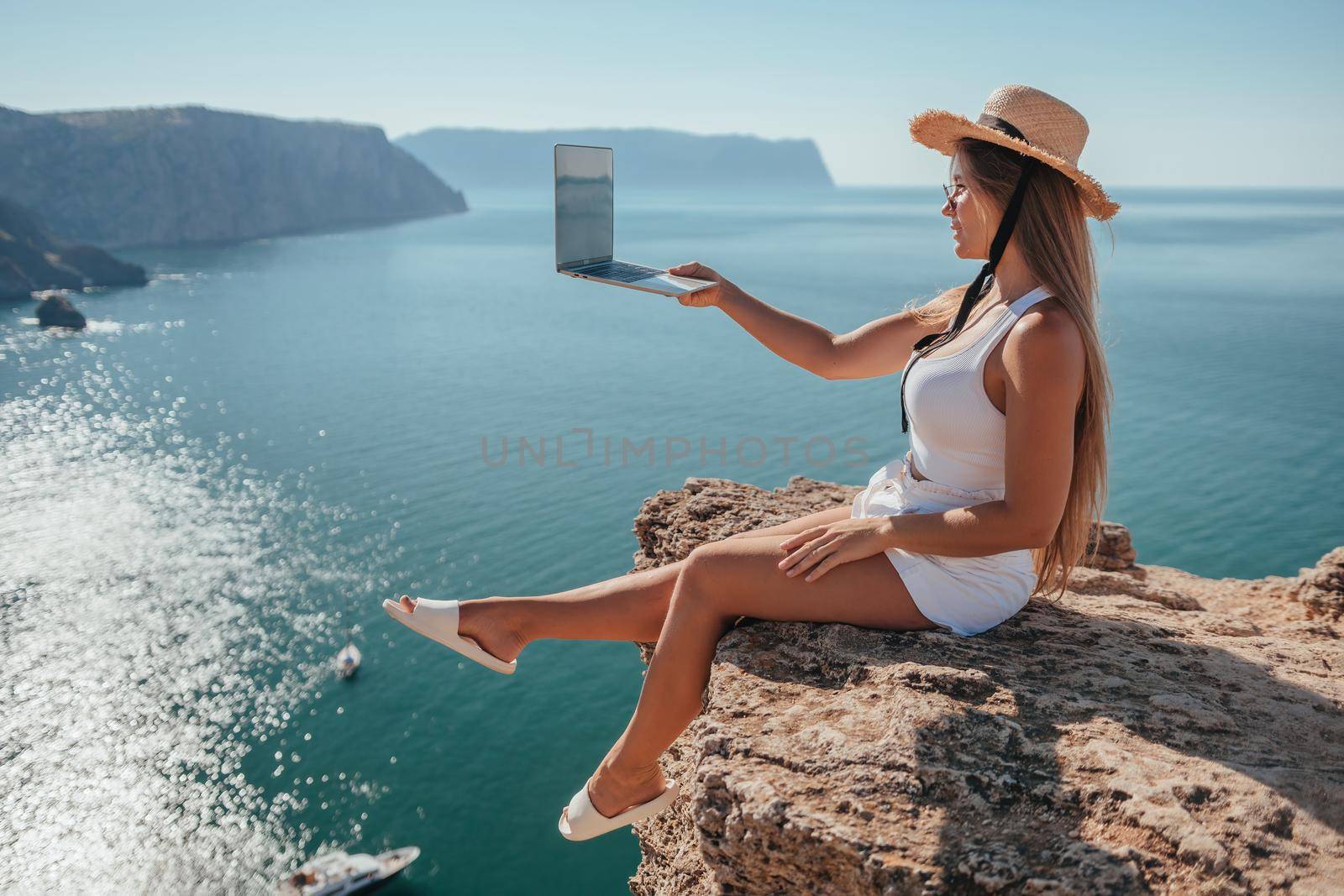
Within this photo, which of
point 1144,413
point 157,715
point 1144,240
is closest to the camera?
point 157,715

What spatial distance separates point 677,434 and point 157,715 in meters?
20.2

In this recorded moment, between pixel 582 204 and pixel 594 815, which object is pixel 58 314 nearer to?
pixel 582 204

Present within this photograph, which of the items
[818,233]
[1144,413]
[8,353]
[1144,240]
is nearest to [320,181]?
[818,233]

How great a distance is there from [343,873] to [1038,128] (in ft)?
62.6

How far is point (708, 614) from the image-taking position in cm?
308

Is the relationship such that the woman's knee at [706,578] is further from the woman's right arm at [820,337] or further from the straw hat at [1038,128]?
the straw hat at [1038,128]

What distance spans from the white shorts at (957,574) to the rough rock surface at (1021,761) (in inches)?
3.5

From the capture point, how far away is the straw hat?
286 cm

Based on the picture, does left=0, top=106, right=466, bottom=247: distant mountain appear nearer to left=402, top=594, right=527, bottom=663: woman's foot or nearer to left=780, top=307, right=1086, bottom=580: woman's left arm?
left=402, top=594, right=527, bottom=663: woman's foot

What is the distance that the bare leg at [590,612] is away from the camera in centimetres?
336

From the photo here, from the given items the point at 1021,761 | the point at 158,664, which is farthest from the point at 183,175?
the point at 1021,761

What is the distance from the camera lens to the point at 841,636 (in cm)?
306

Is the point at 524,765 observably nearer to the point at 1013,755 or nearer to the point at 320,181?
the point at 1013,755

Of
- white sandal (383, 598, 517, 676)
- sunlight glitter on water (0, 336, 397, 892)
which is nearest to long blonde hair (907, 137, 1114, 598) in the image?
white sandal (383, 598, 517, 676)
